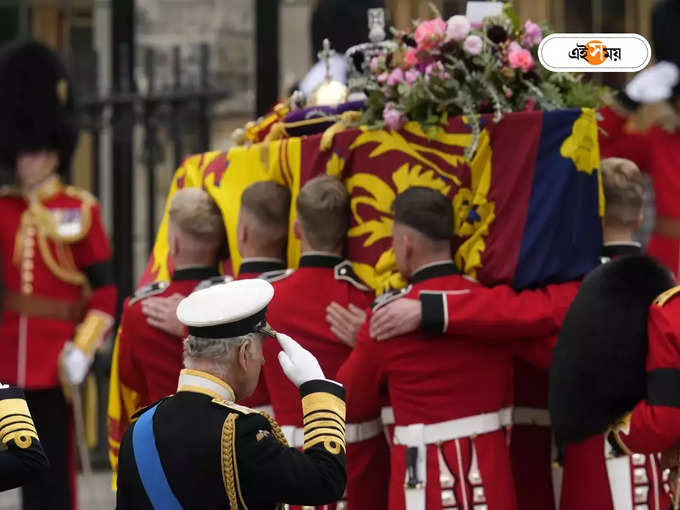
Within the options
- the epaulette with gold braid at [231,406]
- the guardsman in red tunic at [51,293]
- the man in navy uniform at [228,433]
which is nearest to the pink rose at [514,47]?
the man in navy uniform at [228,433]

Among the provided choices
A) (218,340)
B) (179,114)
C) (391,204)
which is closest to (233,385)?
(218,340)

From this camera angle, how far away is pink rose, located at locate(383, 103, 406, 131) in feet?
17.2

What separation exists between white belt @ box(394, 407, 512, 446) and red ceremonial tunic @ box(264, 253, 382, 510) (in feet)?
0.93

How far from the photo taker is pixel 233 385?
3695 millimetres

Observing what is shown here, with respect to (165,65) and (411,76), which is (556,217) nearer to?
(411,76)

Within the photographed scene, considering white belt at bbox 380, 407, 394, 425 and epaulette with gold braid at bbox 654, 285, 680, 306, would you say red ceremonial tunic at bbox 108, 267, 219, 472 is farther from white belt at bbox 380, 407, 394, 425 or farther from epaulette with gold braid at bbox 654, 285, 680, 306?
epaulette with gold braid at bbox 654, 285, 680, 306

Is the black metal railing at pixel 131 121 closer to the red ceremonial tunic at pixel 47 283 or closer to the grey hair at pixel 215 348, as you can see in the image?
the red ceremonial tunic at pixel 47 283

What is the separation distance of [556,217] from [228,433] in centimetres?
185

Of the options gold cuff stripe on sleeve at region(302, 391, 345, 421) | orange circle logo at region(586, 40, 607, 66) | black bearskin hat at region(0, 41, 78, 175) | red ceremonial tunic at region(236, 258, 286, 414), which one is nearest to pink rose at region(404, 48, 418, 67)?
orange circle logo at region(586, 40, 607, 66)

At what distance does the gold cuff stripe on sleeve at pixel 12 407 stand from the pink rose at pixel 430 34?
1920mm

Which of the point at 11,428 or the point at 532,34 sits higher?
the point at 532,34

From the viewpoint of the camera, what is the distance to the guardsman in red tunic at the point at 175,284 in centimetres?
577

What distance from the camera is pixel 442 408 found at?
4941mm

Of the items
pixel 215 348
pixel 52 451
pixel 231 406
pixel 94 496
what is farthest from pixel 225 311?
pixel 94 496
